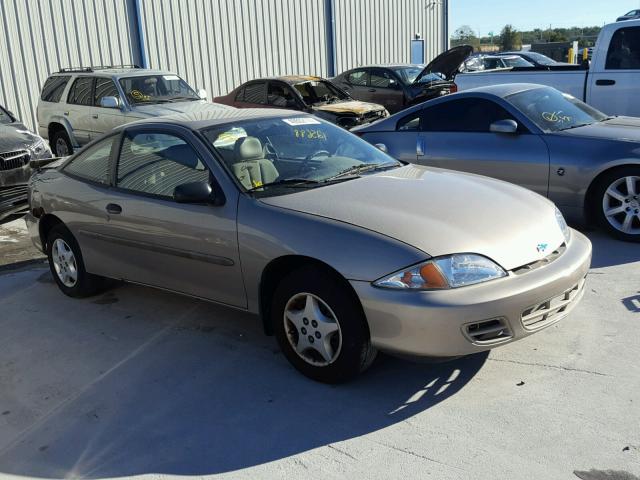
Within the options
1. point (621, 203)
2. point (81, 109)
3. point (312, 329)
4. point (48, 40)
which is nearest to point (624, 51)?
point (621, 203)

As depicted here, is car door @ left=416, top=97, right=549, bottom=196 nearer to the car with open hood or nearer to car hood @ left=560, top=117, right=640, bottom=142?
car hood @ left=560, top=117, right=640, bottom=142

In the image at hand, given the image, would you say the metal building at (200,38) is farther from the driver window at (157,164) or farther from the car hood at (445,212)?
the car hood at (445,212)

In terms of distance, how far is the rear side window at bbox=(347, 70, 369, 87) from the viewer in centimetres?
1484

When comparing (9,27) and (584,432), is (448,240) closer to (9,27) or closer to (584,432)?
(584,432)

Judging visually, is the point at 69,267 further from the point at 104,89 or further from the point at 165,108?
the point at 104,89

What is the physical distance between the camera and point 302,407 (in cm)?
344

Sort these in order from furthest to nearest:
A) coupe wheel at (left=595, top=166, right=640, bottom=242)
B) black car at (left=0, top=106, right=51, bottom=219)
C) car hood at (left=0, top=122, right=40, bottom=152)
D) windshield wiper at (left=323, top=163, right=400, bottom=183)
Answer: car hood at (left=0, top=122, right=40, bottom=152)
black car at (left=0, top=106, right=51, bottom=219)
coupe wheel at (left=595, top=166, right=640, bottom=242)
windshield wiper at (left=323, top=163, right=400, bottom=183)

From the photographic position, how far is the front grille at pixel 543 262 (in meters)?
3.36

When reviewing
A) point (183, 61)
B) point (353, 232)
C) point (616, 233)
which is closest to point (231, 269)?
point (353, 232)

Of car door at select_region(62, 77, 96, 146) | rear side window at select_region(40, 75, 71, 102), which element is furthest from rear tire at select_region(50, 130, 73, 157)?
rear side window at select_region(40, 75, 71, 102)

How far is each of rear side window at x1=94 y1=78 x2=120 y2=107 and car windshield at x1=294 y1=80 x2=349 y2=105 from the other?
3.49 m

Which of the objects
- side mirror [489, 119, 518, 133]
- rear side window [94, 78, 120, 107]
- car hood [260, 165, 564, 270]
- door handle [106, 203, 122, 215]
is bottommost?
door handle [106, 203, 122, 215]

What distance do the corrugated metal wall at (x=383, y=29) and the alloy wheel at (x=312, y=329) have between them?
18574 millimetres

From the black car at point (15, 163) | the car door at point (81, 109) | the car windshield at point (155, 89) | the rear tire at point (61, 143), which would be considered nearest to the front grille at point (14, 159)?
the black car at point (15, 163)
